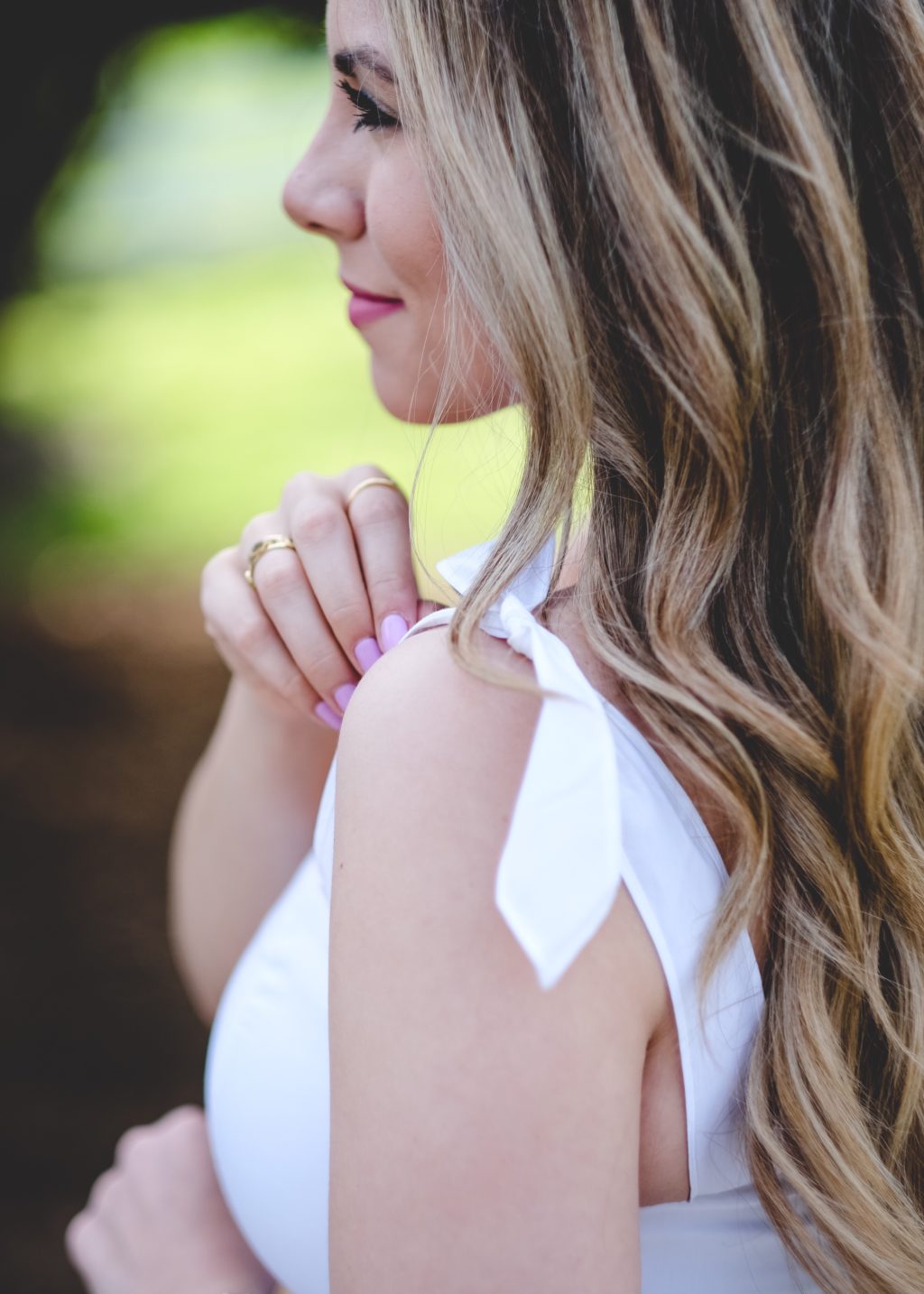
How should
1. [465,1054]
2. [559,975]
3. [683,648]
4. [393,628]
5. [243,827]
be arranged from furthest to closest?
[243,827]
[393,628]
[683,648]
[465,1054]
[559,975]

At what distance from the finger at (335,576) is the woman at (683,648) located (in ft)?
0.69

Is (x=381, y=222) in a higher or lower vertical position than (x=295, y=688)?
higher

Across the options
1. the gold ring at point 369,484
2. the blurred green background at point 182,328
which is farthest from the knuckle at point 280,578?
the blurred green background at point 182,328

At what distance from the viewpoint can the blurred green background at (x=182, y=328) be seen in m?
6.50

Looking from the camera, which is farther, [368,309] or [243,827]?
[243,827]

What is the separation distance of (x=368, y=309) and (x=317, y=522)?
30cm

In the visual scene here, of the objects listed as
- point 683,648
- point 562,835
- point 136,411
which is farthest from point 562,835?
point 136,411

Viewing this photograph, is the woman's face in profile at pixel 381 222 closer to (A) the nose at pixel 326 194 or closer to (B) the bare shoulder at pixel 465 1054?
(A) the nose at pixel 326 194

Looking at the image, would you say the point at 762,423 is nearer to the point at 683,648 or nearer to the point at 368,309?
the point at 683,648

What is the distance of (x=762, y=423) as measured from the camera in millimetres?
1192

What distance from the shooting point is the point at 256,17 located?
6.34 m

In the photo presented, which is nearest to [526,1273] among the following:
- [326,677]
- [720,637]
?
[720,637]

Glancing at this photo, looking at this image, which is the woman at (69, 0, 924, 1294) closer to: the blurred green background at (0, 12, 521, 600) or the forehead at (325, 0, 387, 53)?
the forehead at (325, 0, 387, 53)

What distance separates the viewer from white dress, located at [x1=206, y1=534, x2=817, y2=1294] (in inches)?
33.5
